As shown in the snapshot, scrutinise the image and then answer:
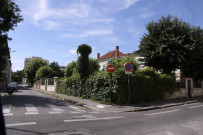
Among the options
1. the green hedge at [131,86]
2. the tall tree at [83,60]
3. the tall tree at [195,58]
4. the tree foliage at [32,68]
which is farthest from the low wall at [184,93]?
the tree foliage at [32,68]

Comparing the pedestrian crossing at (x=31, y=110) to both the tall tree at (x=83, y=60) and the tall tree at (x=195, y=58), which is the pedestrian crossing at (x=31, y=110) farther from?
the tall tree at (x=195, y=58)

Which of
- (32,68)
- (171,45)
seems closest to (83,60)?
(171,45)

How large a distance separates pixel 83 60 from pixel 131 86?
262 inches

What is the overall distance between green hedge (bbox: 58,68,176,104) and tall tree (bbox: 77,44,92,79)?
47.4 inches

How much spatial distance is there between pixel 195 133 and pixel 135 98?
24.2ft

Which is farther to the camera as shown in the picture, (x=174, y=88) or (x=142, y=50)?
(x=142, y=50)

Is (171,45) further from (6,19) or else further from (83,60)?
(6,19)

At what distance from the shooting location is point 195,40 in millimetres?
17312

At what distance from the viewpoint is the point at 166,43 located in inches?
678

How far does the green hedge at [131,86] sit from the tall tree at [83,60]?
3.95 ft

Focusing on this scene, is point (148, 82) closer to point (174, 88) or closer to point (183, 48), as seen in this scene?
point (174, 88)

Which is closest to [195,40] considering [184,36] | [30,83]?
[184,36]

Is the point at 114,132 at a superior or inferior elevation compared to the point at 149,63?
inferior

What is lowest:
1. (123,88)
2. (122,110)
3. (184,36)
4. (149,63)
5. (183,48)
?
(122,110)
